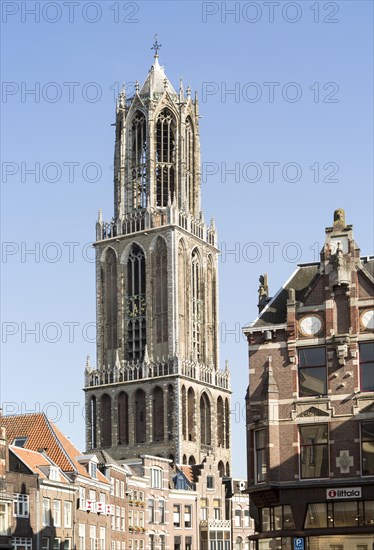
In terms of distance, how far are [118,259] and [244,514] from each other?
36990mm

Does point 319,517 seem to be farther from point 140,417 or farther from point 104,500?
point 140,417

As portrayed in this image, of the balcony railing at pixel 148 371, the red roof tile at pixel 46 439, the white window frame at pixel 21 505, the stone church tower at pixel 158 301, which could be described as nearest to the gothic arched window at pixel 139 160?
the stone church tower at pixel 158 301

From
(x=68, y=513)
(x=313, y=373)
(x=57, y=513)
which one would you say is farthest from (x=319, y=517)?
(x=68, y=513)

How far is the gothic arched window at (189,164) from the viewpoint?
484 ft

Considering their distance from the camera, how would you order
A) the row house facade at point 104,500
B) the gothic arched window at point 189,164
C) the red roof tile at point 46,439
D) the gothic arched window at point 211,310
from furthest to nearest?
the gothic arched window at point 189,164 → the gothic arched window at point 211,310 → the red roof tile at point 46,439 → the row house facade at point 104,500

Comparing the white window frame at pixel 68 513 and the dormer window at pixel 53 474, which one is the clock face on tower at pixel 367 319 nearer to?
the dormer window at pixel 53 474

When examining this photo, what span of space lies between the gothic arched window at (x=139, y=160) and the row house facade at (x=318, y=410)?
306 ft

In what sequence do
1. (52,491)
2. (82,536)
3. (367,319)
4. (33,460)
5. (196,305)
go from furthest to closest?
1. (196,305)
2. (82,536)
3. (33,460)
4. (52,491)
5. (367,319)

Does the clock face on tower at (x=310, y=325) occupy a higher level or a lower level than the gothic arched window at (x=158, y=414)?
lower

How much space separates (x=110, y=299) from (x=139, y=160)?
1694 cm

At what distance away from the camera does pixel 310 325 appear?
53938mm

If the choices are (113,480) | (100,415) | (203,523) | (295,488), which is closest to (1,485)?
(113,480)

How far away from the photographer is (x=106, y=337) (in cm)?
14275

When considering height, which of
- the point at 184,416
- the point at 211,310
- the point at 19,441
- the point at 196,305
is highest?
the point at 196,305
